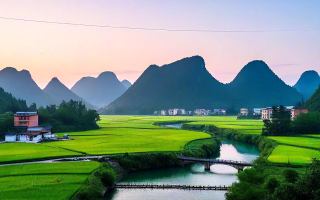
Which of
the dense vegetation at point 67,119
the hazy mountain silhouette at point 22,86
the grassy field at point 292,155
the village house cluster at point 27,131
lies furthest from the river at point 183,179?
the hazy mountain silhouette at point 22,86

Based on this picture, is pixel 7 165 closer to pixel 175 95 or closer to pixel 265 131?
pixel 265 131

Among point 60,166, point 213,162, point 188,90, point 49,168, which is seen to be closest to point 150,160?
point 213,162

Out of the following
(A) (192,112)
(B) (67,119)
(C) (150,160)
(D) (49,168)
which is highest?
(A) (192,112)

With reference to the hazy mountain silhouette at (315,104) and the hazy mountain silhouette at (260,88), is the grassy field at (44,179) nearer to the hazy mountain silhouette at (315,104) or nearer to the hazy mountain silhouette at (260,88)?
the hazy mountain silhouette at (315,104)

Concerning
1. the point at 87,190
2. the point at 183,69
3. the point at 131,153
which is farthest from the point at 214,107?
the point at 87,190

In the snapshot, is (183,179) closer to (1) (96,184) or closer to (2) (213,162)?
(2) (213,162)

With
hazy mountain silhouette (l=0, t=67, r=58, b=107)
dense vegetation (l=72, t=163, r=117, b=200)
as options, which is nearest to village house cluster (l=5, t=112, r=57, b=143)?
dense vegetation (l=72, t=163, r=117, b=200)

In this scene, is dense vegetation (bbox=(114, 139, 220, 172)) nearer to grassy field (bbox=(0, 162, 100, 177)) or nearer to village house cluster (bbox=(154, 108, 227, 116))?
grassy field (bbox=(0, 162, 100, 177))
